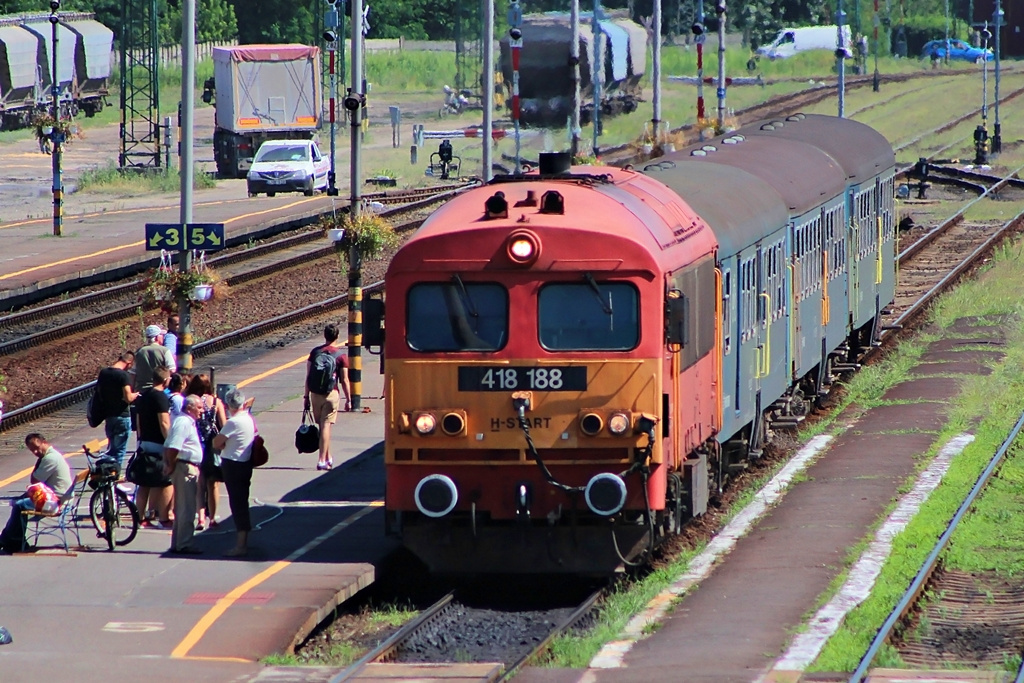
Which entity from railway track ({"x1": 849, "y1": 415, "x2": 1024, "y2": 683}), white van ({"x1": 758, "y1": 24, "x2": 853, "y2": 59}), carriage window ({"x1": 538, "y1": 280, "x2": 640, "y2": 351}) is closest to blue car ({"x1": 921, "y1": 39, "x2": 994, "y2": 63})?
white van ({"x1": 758, "y1": 24, "x2": 853, "y2": 59})

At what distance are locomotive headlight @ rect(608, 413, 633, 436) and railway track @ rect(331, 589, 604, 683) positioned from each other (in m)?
1.26

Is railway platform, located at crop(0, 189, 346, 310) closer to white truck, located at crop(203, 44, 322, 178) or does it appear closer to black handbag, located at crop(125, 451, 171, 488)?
white truck, located at crop(203, 44, 322, 178)

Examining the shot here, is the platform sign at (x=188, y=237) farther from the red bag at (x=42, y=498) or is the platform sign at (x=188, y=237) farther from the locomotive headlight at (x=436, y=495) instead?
the locomotive headlight at (x=436, y=495)

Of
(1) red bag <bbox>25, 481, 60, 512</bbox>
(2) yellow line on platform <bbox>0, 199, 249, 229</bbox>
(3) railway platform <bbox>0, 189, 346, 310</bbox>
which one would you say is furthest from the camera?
(2) yellow line on platform <bbox>0, 199, 249, 229</bbox>

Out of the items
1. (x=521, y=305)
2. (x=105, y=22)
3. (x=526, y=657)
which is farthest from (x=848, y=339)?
(x=105, y=22)

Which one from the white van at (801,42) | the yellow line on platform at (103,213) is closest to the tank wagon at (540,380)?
the yellow line on platform at (103,213)

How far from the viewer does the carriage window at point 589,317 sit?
12562 millimetres

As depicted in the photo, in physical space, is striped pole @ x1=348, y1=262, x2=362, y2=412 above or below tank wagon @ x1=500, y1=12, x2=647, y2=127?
below

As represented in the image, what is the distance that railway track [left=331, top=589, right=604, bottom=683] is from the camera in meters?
10.8

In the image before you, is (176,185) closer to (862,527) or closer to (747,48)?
(862,527)

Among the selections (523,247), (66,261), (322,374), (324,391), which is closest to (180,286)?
(322,374)

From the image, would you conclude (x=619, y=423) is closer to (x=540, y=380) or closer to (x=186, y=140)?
(x=540, y=380)

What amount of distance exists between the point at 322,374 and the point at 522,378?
5030 mm

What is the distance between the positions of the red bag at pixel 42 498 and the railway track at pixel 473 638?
3.32 m
